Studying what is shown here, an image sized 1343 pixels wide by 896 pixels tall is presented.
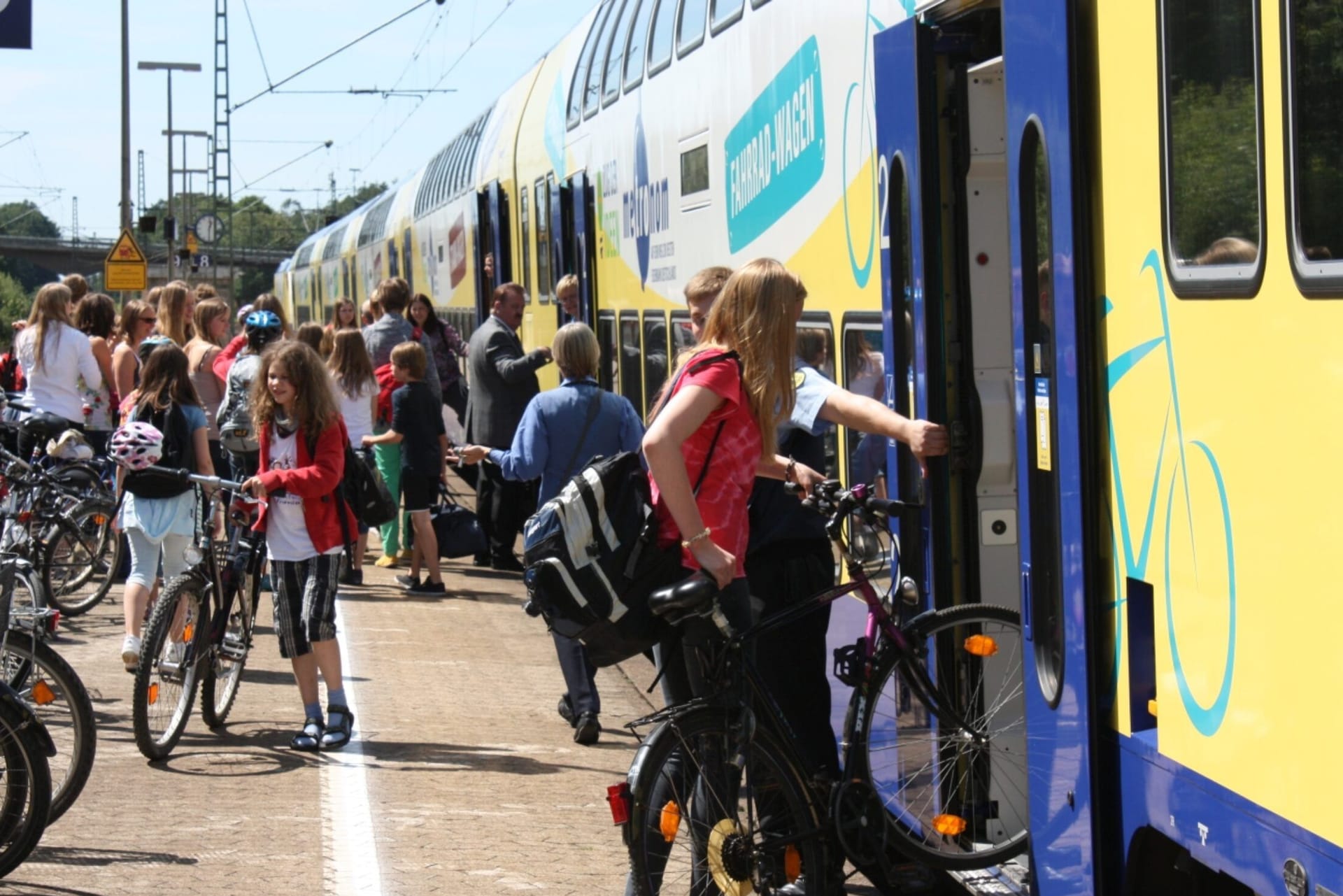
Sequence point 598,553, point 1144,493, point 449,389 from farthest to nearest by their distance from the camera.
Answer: point 449,389 → point 598,553 → point 1144,493

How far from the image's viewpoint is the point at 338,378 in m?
12.2

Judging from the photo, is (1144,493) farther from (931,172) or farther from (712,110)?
(712,110)

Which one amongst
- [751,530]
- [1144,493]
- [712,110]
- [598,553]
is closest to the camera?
[1144,493]

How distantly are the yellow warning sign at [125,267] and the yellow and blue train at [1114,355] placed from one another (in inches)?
828

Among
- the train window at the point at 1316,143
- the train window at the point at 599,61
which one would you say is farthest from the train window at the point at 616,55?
the train window at the point at 1316,143

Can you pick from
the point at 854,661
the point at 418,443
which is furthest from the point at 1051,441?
the point at 418,443

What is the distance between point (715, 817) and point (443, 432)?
7875 mm

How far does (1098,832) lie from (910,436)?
1470 millimetres

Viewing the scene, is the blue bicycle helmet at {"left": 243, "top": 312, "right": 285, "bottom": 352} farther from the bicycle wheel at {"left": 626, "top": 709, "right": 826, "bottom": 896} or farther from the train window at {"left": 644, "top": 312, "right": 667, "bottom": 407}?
the bicycle wheel at {"left": 626, "top": 709, "right": 826, "bottom": 896}

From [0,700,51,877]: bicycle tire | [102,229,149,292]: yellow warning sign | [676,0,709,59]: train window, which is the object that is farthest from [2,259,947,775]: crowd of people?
[102,229,149,292]: yellow warning sign

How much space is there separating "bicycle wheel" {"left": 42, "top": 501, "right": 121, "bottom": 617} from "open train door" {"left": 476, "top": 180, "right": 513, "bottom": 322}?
5.15 m

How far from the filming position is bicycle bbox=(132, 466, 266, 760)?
300 inches

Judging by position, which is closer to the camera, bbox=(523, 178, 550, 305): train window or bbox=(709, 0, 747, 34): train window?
bbox=(709, 0, 747, 34): train window

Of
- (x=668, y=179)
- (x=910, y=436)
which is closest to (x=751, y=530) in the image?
(x=910, y=436)
